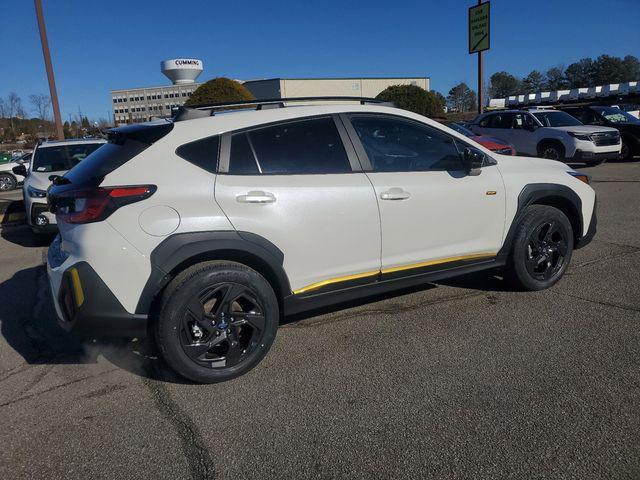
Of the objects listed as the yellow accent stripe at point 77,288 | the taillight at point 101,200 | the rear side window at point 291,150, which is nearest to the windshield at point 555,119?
the rear side window at point 291,150

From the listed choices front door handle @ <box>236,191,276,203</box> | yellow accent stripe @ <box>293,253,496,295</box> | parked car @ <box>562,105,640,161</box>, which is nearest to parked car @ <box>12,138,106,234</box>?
front door handle @ <box>236,191,276,203</box>

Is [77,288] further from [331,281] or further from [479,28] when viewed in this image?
[479,28]

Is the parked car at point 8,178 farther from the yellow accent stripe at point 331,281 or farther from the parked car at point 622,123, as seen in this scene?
the parked car at point 622,123

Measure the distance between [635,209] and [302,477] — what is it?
7839 millimetres

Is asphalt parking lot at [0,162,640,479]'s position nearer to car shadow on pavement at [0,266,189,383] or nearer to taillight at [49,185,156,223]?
car shadow on pavement at [0,266,189,383]

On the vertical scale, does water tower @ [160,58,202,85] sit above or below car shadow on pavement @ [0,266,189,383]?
above

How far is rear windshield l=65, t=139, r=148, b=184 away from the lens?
299 cm

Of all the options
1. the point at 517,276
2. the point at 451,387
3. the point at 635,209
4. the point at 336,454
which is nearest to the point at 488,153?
the point at 517,276

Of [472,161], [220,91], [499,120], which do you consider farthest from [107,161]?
[220,91]

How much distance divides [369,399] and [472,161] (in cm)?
203

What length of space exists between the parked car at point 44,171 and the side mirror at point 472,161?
5.66 meters

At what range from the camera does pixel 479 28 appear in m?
18.4

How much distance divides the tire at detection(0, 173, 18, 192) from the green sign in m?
18.0

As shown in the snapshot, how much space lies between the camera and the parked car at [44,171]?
23.0ft
